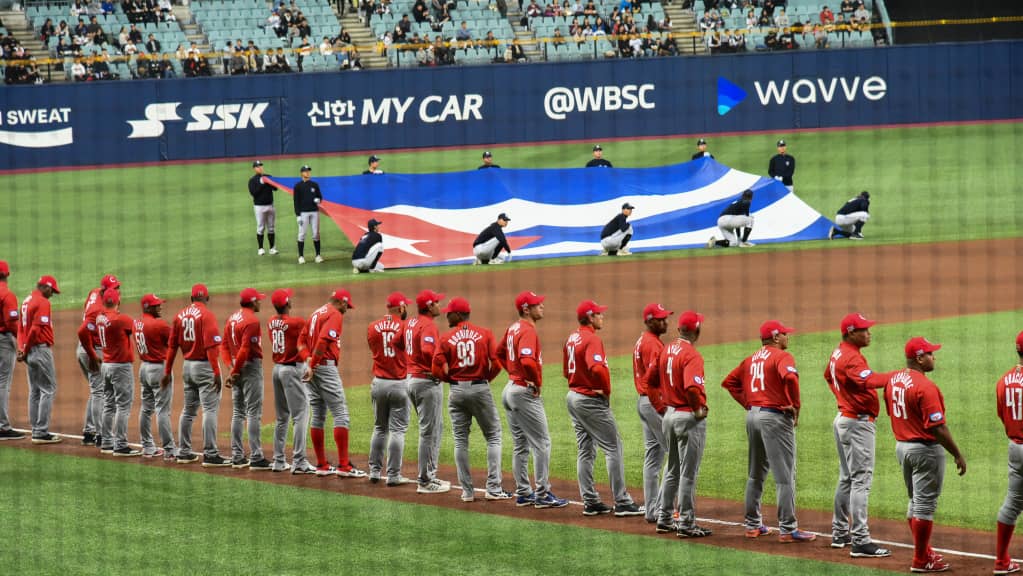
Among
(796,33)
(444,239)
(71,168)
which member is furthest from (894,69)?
(71,168)

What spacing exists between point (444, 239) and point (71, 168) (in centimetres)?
1123

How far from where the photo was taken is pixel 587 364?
411 inches

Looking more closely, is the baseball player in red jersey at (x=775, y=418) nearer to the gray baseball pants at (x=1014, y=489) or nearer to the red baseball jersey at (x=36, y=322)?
the gray baseball pants at (x=1014, y=489)

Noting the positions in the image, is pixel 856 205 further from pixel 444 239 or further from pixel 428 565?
pixel 428 565

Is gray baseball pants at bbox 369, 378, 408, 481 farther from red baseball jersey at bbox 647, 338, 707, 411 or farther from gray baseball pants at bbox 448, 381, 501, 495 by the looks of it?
red baseball jersey at bbox 647, 338, 707, 411

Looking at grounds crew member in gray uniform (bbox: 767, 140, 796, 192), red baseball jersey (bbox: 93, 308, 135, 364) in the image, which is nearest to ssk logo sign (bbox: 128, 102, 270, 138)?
grounds crew member in gray uniform (bbox: 767, 140, 796, 192)

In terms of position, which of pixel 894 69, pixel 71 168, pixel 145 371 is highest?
pixel 894 69

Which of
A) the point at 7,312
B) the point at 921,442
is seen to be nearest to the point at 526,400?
the point at 921,442

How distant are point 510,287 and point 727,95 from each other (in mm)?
13669

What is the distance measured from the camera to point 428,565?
370 inches

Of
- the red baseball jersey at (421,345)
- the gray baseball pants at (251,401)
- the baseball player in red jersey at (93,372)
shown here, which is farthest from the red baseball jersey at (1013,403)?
the baseball player in red jersey at (93,372)

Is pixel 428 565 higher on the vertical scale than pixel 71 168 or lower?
lower

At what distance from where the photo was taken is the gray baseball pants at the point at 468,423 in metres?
11.1

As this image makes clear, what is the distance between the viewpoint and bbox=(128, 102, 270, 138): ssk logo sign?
31.3 metres
